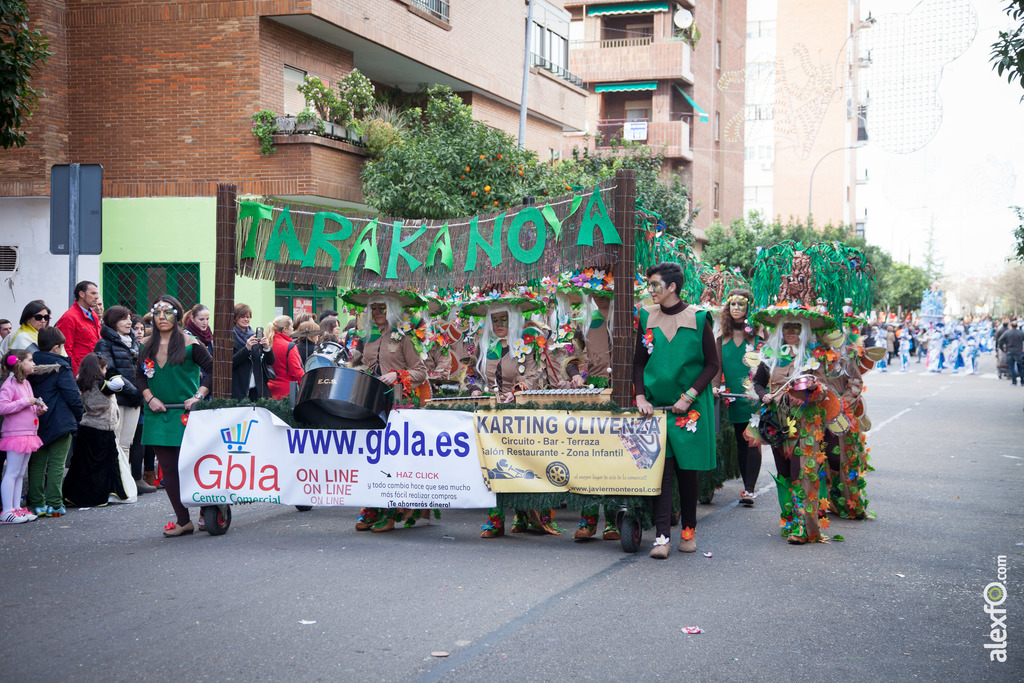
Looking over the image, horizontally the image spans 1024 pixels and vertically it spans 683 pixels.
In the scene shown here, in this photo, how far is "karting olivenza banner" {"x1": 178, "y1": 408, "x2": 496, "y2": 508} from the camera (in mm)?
7969

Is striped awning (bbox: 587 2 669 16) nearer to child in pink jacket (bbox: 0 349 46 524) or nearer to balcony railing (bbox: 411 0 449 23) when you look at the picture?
balcony railing (bbox: 411 0 449 23)

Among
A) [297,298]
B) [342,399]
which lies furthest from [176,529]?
[297,298]

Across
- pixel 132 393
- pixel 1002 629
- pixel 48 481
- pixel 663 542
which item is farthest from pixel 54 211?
pixel 1002 629

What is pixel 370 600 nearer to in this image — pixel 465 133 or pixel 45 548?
pixel 45 548

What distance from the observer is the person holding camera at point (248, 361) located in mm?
11102

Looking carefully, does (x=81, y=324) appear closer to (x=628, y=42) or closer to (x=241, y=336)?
(x=241, y=336)

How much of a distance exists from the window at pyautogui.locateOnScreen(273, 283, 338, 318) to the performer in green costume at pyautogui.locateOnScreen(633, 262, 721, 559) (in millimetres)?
11681

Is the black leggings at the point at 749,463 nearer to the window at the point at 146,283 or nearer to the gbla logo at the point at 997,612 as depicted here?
the gbla logo at the point at 997,612

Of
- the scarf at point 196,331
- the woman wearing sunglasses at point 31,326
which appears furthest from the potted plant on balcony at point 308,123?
the woman wearing sunglasses at point 31,326

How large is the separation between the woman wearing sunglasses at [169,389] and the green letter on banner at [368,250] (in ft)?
5.36

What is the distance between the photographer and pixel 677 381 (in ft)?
24.5

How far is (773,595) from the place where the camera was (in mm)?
6371

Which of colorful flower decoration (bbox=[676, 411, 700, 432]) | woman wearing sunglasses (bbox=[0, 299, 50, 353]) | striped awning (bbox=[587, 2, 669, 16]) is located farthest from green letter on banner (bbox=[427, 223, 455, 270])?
striped awning (bbox=[587, 2, 669, 16])

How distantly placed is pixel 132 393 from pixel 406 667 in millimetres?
6394
